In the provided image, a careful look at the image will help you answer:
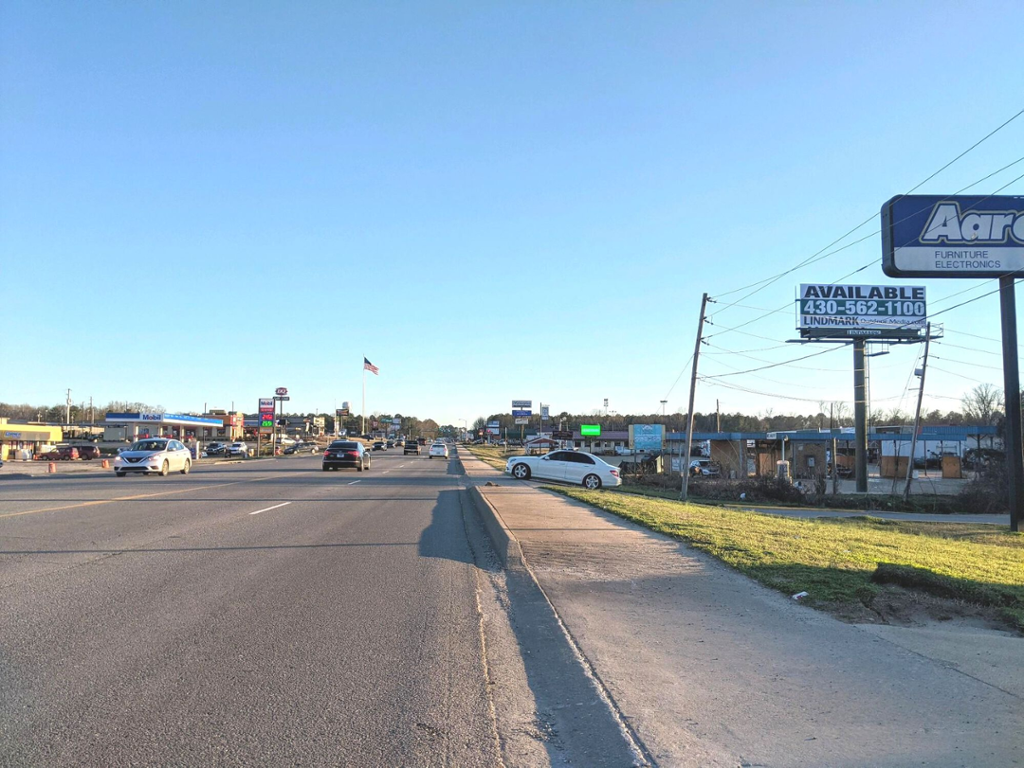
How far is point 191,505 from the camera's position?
17781mm

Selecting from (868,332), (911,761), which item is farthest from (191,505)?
(868,332)

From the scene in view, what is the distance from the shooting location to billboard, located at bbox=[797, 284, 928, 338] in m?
47.9

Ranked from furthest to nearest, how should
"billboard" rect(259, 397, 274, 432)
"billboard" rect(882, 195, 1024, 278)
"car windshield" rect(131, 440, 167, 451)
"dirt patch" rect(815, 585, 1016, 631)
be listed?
"billboard" rect(259, 397, 274, 432), "car windshield" rect(131, 440, 167, 451), "billboard" rect(882, 195, 1024, 278), "dirt patch" rect(815, 585, 1016, 631)

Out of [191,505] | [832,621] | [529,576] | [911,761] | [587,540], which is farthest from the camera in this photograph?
[191,505]

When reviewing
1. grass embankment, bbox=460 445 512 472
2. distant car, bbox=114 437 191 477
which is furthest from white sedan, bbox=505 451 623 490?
distant car, bbox=114 437 191 477

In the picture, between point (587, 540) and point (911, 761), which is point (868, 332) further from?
point (911, 761)

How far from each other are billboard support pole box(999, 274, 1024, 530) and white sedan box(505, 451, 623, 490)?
47.6ft

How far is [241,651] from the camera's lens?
6043mm

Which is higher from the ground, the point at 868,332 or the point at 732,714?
the point at 868,332

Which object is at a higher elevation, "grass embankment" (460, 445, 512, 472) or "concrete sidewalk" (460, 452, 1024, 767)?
"concrete sidewalk" (460, 452, 1024, 767)

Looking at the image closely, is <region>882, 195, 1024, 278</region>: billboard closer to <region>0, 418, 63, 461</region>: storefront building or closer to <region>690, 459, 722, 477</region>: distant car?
<region>690, 459, 722, 477</region>: distant car

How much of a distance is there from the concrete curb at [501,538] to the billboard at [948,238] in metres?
13.9

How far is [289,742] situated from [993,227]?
24.8 m

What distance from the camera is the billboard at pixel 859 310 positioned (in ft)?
157
